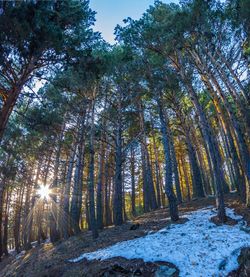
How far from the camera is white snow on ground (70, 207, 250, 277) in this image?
19.1 ft

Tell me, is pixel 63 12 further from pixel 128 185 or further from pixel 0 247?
pixel 128 185

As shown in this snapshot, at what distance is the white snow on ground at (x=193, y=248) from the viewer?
5.82 metres

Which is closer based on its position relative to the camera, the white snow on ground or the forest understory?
the white snow on ground

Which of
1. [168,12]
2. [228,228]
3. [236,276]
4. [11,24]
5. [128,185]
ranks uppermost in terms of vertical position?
[168,12]

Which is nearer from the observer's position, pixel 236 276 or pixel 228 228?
pixel 236 276

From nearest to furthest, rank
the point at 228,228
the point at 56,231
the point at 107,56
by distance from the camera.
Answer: the point at 228,228 → the point at 107,56 → the point at 56,231

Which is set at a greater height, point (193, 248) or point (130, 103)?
point (130, 103)

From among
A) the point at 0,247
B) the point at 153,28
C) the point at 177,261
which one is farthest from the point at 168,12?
the point at 0,247

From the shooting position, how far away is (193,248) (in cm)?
671

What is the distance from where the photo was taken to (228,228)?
27.0 feet

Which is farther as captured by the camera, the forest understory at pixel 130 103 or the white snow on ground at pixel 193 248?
the forest understory at pixel 130 103

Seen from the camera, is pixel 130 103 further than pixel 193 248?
Yes

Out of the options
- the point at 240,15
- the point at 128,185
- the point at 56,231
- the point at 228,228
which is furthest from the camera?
the point at 128,185

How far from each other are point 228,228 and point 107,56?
766cm
